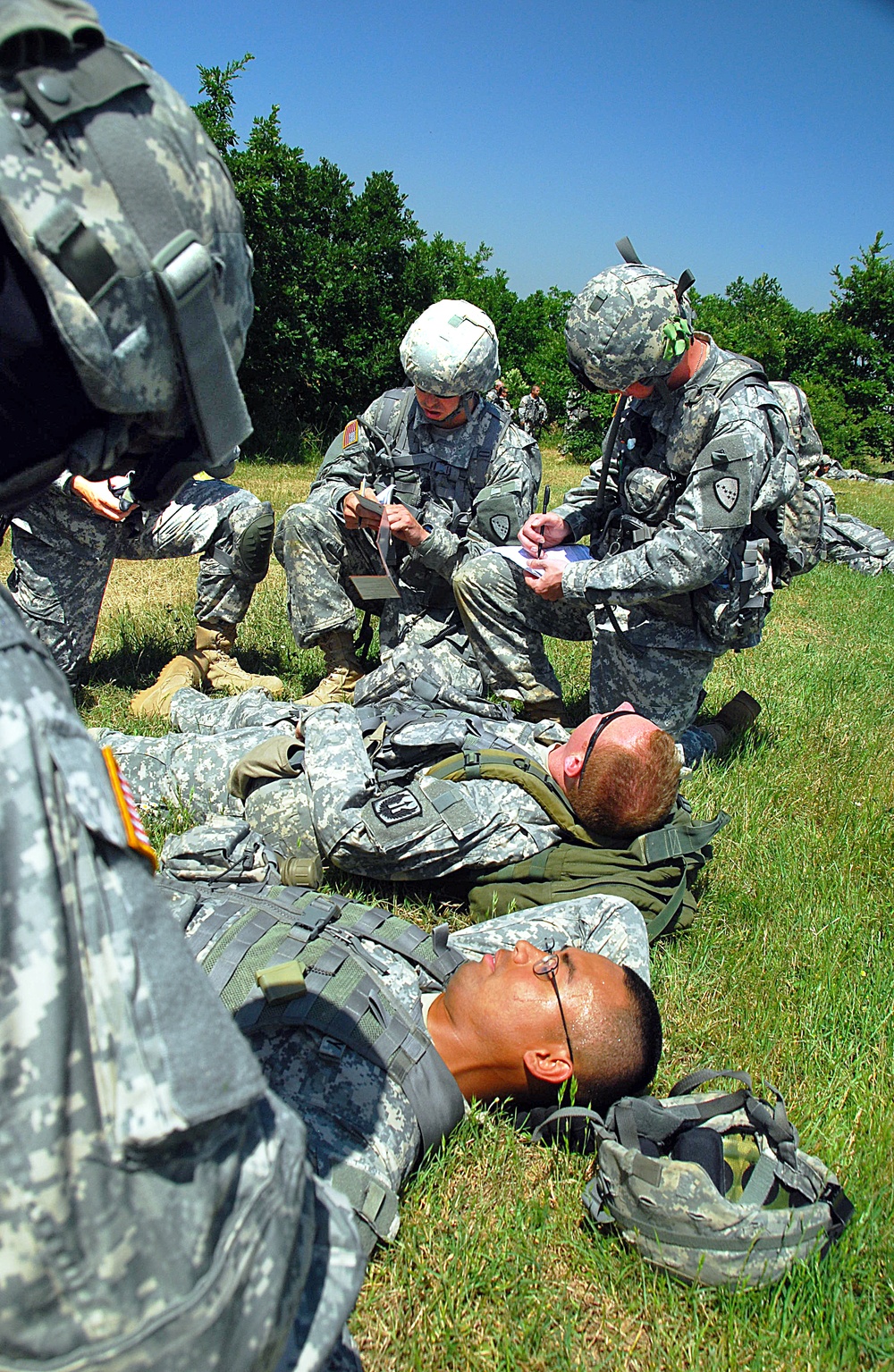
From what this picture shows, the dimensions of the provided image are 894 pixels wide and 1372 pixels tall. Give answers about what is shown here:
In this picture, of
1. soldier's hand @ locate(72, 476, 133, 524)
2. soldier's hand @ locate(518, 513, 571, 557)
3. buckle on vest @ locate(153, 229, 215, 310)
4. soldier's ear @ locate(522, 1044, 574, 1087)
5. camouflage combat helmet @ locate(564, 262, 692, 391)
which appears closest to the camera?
buckle on vest @ locate(153, 229, 215, 310)

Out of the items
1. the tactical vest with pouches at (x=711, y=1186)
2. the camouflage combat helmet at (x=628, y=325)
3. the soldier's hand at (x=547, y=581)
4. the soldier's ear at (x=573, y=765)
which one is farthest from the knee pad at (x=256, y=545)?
the tactical vest with pouches at (x=711, y=1186)

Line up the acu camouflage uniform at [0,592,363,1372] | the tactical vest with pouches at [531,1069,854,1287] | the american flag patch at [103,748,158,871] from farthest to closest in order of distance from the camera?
the tactical vest with pouches at [531,1069,854,1287] → the american flag patch at [103,748,158,871] → the acu camouflage uniform at [0,592,363,1372]

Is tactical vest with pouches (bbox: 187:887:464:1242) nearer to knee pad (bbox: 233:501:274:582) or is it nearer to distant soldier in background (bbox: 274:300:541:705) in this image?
distant soldier in background (bbox: 274:300:541:705)

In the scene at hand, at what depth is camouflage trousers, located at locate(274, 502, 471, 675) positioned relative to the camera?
210 inches

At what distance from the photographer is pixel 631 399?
468 centimetres

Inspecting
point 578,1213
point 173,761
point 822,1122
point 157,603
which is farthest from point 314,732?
point 157,603

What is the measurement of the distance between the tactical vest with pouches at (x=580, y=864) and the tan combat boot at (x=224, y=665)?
213 centimetres

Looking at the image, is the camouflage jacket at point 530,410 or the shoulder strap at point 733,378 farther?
the camouflage jacket at point 530,410

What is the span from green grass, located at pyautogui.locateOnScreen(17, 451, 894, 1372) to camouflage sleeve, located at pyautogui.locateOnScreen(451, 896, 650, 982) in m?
0.28

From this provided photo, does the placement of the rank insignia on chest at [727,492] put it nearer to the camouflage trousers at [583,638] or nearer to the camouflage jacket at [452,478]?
the camouflage trousers at [583,638]

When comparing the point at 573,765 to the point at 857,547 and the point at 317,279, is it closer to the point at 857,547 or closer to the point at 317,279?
the point at 857,547

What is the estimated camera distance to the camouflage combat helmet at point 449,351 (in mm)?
4695

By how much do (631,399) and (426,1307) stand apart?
13.0 ft

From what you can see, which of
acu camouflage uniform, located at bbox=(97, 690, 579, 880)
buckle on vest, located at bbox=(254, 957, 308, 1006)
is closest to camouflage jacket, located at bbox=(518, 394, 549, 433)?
acu camouflage uniform, located at bbox=(97, 690, 579, 880)
